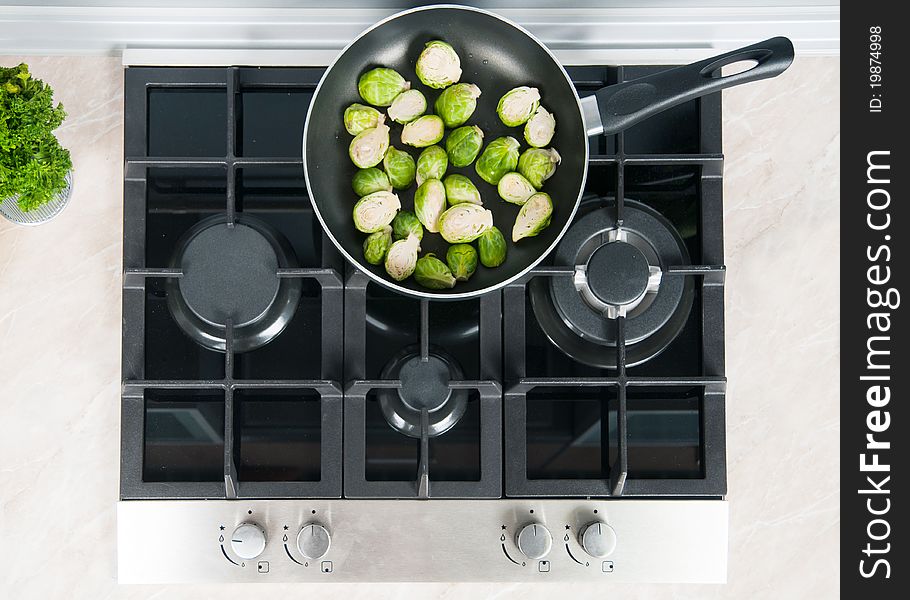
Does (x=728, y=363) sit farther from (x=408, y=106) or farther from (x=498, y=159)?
(x=408, y=106)

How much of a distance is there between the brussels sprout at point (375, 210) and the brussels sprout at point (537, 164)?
154 millimetres

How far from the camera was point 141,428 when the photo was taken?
884 millimetres

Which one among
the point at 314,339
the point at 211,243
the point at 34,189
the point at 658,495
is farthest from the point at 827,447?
the point at 34,189

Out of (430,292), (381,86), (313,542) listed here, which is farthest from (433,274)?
(313,542)

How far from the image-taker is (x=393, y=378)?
0.90 m

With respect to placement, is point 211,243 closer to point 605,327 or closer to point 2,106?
point 2,106

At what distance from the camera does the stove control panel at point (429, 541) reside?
0.90 metres

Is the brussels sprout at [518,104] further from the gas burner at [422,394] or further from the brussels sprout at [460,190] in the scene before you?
the gas burner at [422,394]

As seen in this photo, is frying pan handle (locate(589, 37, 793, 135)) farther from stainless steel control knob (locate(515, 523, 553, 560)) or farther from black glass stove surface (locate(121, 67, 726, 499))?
stainless steel control knob (locate(515, 523, 553, 560))

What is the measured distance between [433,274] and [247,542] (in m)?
0.37

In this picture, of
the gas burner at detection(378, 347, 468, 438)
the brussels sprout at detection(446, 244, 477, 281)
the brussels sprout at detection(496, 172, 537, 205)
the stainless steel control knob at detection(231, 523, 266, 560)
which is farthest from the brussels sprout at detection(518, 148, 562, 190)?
the stainless steel control knob at detection(231, 523, 266, 560)

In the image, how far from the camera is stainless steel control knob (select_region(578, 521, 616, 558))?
2.86 ft

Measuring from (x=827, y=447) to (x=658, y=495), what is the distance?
32 centimetres

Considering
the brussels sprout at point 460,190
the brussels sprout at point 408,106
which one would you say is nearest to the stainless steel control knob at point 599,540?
the brussels sprout at point 460,190
